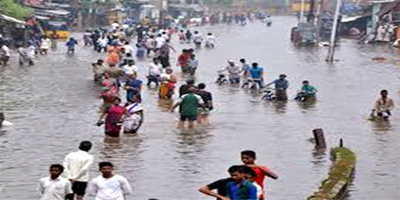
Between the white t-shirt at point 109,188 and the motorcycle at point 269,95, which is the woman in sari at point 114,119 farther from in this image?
the motorcycle at point 269,95

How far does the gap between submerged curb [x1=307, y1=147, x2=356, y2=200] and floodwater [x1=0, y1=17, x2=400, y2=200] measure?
0.70 feet

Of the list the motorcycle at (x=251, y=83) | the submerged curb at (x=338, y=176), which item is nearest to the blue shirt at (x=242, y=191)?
the submerged curb at (x=338, y=176)

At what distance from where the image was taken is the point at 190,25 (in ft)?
266

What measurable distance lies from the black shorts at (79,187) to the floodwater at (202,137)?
3.08ft

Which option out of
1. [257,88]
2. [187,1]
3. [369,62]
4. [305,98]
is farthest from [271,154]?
[187,1]

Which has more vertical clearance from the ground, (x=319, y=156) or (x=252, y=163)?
(x=252, y=163)

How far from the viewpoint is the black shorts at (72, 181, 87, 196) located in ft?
42.0

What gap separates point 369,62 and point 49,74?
15.7 meters

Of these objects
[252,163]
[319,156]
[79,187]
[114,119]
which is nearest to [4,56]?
[114,119]

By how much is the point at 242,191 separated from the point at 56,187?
2.66m

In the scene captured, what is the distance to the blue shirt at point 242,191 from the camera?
9.57 m

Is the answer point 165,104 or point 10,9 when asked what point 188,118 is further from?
point 10,9

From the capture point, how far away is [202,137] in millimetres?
19375

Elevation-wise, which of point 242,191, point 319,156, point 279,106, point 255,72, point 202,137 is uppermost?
point 242,191
